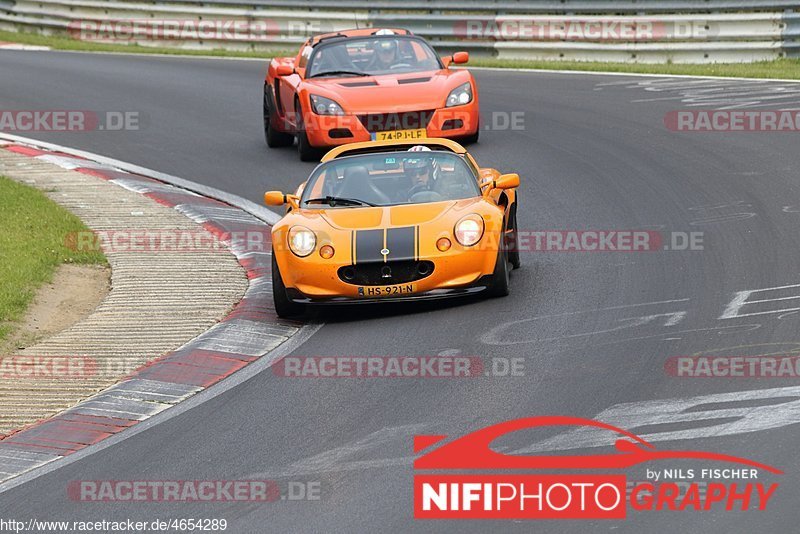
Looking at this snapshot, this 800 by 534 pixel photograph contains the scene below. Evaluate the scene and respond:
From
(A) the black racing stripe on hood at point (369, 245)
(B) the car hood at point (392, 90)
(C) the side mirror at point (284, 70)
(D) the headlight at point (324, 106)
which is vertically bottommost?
(A) the black racing stripe on hood at point (369, 245)

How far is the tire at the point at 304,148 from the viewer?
16.5 m

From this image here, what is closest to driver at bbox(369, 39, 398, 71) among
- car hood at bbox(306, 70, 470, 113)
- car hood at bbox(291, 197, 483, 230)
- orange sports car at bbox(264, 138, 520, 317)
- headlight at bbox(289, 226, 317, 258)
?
car hood at bbox(306, 70, 470, 113)

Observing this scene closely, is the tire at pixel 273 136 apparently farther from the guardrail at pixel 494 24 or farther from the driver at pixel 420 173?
the guardrail at pixel 494 24

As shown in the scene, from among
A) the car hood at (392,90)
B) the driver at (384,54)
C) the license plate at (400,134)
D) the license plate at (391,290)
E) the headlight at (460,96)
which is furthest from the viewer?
the driver at (384,54)

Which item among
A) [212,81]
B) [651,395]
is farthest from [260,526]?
[212,81]

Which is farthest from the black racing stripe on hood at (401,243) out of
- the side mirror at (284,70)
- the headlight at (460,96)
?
the side mirror at (284,70)

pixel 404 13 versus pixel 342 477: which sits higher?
pixel 404 13

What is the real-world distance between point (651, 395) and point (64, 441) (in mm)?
3305

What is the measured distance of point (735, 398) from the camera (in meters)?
7.79

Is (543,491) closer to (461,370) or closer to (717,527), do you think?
(717,527)

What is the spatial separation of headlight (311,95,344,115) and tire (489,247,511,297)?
612 cm

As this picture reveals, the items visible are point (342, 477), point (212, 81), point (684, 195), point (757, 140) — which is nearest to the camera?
point (342, 477)

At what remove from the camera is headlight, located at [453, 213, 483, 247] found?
407 inches

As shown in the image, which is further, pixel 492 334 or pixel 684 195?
pixel 684 195
